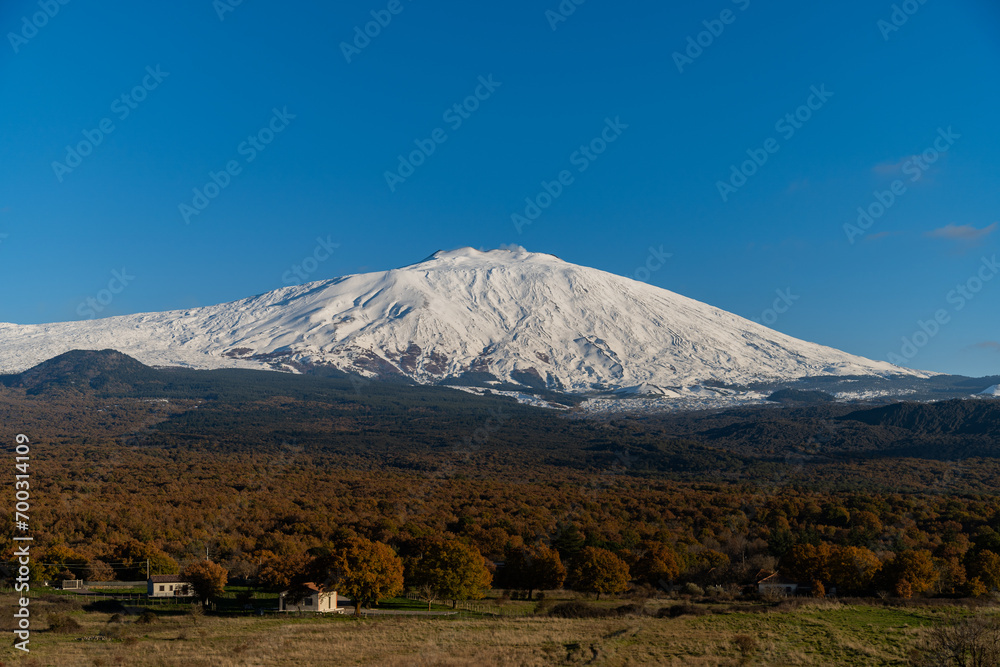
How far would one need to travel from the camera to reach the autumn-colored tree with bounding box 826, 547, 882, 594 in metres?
38.5

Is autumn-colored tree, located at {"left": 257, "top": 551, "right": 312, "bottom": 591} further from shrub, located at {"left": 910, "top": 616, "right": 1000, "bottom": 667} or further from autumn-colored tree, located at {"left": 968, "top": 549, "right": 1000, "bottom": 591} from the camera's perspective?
autumn-colored tree, located at {"left": 968, "top": 549, "right": 1000, "bottom": 591}

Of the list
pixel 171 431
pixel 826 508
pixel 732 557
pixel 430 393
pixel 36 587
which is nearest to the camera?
pixel 36 587

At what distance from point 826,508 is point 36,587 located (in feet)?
170

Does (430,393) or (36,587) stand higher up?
(430,393)

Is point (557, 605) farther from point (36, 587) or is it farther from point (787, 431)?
point (787, 431)

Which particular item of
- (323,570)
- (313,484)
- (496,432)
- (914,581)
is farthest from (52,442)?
(914,581)

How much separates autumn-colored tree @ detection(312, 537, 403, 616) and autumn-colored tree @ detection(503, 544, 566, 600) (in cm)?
650

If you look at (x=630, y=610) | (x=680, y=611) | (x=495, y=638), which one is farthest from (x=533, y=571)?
(x=495, y=638)

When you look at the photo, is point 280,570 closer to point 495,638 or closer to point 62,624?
point 62,624

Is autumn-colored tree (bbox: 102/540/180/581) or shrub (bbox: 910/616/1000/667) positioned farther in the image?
autumn-colored tree (bbox: 102/540/180/581)

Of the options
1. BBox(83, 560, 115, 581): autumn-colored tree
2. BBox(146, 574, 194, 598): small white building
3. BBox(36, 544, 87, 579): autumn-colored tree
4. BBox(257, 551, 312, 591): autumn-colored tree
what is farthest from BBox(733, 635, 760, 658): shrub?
BBox(36, 544, 87, 579): autumn-colored tree

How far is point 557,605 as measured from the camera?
34.9m

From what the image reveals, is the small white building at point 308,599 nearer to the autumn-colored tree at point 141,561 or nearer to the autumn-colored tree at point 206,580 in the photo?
the autumn-colored tree at point 206,580

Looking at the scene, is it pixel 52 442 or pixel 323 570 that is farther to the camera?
pixel 52 442
